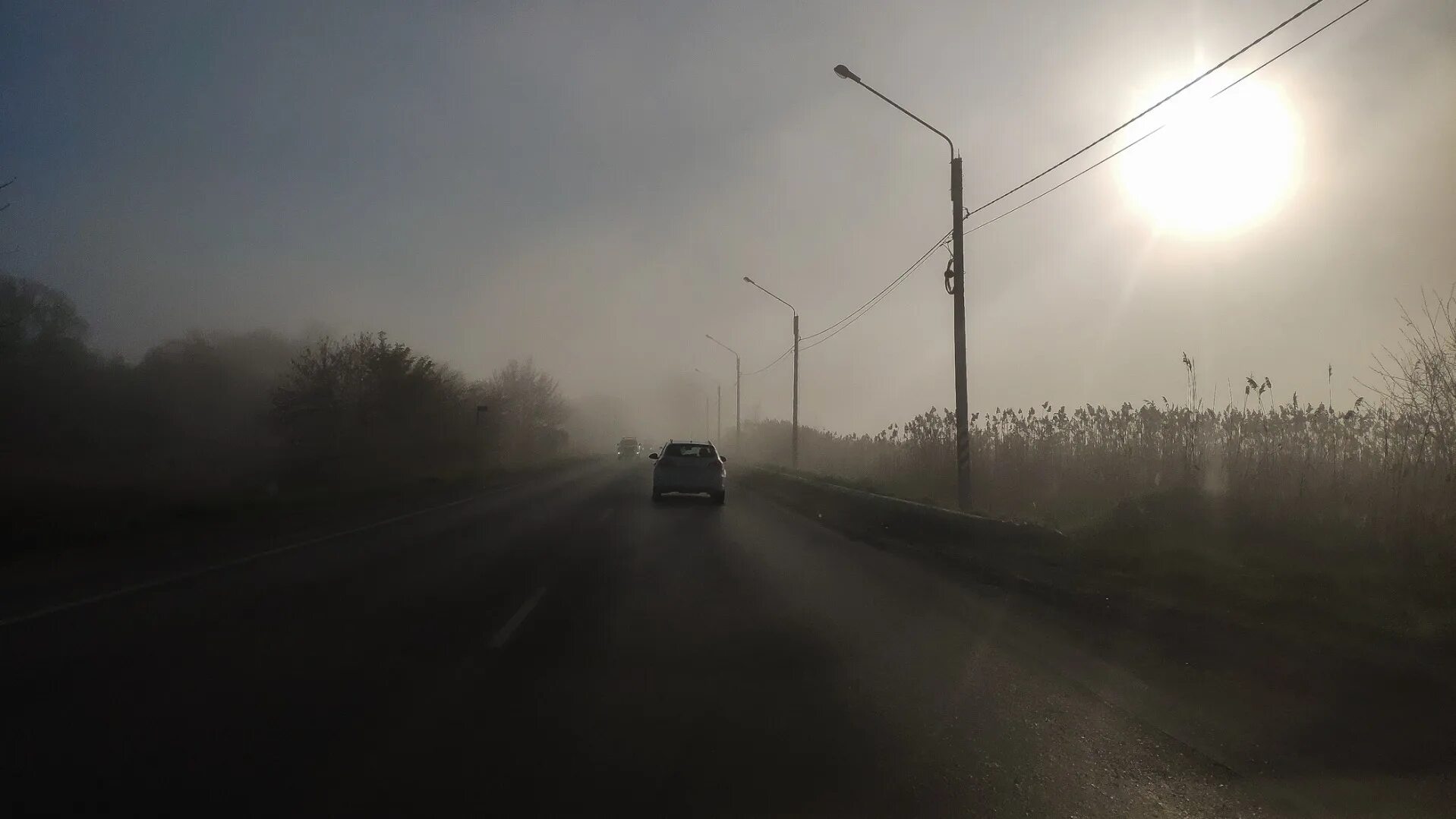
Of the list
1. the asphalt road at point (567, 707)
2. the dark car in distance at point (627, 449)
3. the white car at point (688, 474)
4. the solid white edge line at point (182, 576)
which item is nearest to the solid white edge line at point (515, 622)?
the asphalt road at point (567, 707)

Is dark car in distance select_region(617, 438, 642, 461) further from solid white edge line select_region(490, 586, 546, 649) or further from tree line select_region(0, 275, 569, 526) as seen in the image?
solid white edge line select_region(490, 586, 546, 649)

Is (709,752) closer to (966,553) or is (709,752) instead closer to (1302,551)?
(1302,551)

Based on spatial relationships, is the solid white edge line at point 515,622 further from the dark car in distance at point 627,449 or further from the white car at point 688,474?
the dark car in distance at point 627,449

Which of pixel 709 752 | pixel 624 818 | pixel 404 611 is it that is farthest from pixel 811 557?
pixel 624 818

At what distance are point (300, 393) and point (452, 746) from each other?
44.8 metres

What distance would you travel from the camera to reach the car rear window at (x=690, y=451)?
90.3 feet

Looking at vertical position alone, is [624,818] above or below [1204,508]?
below

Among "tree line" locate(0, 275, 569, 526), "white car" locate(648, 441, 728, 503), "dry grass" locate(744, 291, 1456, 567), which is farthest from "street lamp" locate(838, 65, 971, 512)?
"tree line" locate(0, 275, 569, 526)

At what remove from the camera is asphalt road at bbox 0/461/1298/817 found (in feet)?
15.5

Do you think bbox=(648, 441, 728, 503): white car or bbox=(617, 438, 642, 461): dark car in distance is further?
bbox=(617, 438, 642, 461): dark car in distance

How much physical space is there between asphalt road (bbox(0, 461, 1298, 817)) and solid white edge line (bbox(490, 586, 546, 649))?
40 millimetres

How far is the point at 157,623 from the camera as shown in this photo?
914cm

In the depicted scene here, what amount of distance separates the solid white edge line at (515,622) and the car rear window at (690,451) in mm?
16163

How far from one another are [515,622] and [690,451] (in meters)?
18.5
